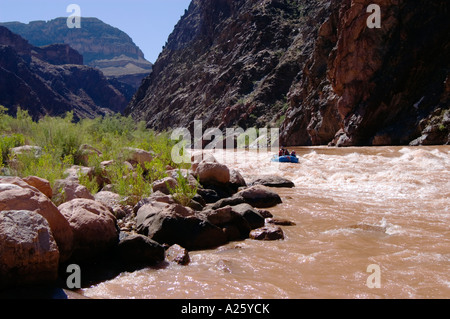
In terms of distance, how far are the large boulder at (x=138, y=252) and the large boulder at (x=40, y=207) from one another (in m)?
0.53

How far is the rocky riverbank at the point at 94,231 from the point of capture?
2814mm

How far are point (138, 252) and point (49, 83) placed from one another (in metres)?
111

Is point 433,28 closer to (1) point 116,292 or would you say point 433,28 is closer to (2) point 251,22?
(1) point 116,292

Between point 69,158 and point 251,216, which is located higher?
point 69,158

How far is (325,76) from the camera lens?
29094 millimetres

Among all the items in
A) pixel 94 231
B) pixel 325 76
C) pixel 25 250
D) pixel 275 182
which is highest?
pixel 325 76

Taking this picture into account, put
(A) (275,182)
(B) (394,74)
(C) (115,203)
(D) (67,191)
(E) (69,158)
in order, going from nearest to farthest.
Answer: (D) (67,191), (C) (115,203), (E) (69,158), (A) (275,182), (B) (394,74)

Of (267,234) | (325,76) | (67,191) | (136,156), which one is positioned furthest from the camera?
(325,76)

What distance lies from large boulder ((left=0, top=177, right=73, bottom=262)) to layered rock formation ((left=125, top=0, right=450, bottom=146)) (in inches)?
708

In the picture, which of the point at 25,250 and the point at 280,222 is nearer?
the point at 25,250

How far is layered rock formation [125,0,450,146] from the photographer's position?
20.1m

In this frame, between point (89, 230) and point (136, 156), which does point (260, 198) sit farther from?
point (89, 230)

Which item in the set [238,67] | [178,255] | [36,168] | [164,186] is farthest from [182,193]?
[238,67]
